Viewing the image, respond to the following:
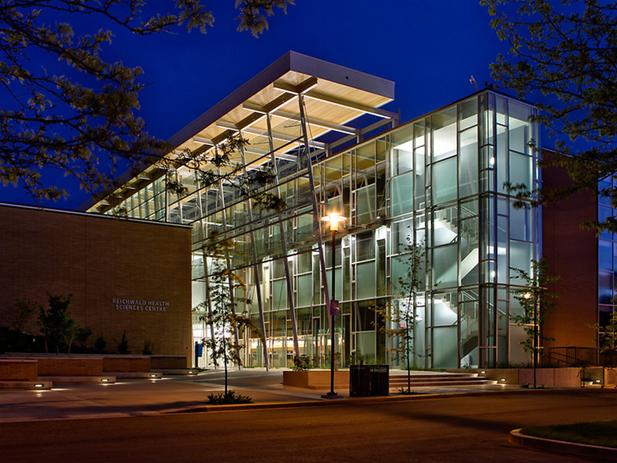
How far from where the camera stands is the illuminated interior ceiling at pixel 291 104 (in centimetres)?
3656

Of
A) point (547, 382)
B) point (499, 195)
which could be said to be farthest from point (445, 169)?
point (547, 382)

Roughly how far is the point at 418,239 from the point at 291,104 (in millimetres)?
10426

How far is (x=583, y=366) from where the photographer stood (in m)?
34.6

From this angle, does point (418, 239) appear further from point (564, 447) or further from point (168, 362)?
point (564, 447)

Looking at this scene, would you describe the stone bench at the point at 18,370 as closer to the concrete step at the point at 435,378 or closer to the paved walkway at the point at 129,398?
the paved walkway at the point at 129,398

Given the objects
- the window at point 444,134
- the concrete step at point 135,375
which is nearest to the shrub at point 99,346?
the concrete step at point 135,375

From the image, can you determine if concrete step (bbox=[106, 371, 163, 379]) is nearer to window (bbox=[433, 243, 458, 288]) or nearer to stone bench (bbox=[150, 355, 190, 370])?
stone bench (bbox=[150, 355, 190, 370])

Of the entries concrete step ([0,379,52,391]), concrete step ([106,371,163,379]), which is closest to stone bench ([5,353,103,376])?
concrete step ([106,371,163,379])

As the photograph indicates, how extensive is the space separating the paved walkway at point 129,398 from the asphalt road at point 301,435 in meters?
1.35

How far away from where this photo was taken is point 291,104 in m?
40.5

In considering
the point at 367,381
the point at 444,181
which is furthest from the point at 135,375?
the point at 444,181

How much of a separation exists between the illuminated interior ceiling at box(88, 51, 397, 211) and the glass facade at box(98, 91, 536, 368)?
1.49 metres

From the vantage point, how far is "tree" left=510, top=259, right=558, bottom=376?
31297mm

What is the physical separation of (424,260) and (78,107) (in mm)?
29649
